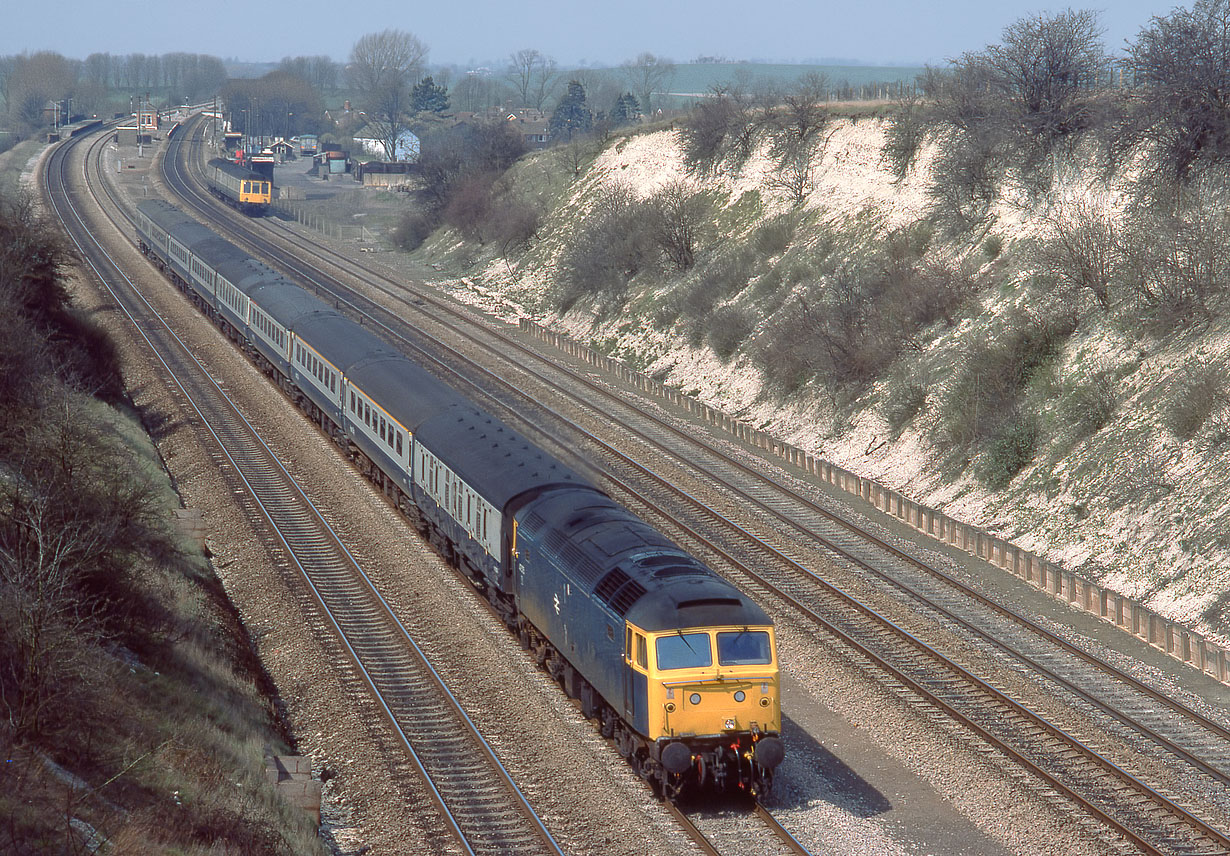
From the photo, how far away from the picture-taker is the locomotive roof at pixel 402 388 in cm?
2842

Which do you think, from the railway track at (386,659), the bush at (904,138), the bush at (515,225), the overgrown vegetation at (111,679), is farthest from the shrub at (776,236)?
the overgrown vegetation at (111,679)

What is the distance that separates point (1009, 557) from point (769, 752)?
45.9ft

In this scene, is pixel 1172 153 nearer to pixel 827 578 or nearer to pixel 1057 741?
pixel 827 578

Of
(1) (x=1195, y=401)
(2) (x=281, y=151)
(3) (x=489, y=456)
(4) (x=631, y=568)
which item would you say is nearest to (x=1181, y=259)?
(1) (x=1195, y=401)

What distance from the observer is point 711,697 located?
1575cm

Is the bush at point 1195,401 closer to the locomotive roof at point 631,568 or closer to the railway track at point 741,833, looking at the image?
the locomotive roof at point 631,568

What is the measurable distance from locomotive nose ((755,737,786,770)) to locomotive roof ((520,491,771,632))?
63.1 inches

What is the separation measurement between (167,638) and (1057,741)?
49.0 feet

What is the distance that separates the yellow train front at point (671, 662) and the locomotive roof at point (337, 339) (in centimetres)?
1722

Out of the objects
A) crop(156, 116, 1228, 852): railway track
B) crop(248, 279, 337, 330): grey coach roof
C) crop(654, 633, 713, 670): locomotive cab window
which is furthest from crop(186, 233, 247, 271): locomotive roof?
crop(654, 633, 713, 670): locomotive cab window

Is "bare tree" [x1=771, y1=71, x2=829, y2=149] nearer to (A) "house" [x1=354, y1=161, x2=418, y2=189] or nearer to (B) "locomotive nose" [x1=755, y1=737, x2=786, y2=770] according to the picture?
(B) "locomotive nose" [x1=755, y1=737, x2=786, y2=770]

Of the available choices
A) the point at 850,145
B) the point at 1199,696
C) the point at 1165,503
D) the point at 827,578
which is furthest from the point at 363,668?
the point at 850,145

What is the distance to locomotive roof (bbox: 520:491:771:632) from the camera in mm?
16047

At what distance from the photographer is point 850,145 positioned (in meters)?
54.3
